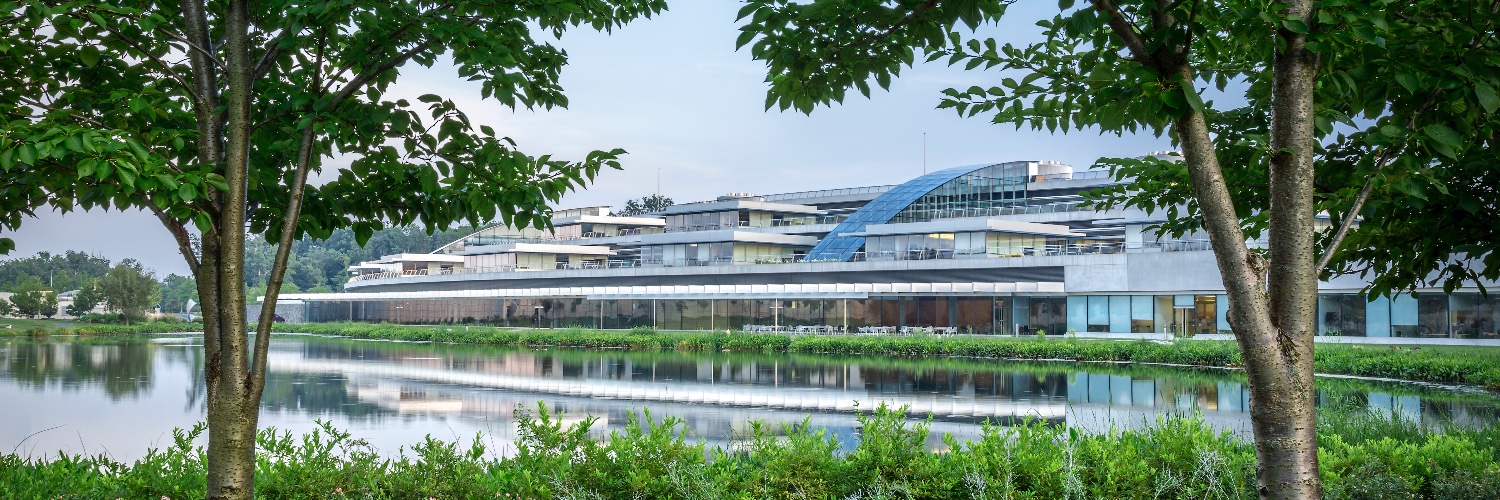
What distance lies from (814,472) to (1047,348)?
32608 mm

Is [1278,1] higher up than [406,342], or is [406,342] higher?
[1278,1]

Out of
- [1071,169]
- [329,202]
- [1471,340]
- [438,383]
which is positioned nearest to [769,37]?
[329,202]

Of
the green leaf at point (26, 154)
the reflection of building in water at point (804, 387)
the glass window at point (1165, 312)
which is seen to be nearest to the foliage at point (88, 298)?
the reflection of building in water at point (804, 387)

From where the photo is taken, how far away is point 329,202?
6.88 m

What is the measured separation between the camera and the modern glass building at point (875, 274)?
52000 mm

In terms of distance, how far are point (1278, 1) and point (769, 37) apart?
2135 mm

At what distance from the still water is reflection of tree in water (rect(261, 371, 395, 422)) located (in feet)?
0.16

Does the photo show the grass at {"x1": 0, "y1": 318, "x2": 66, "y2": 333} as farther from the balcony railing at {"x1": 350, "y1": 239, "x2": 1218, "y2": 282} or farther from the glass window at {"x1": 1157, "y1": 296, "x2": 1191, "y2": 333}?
the glass window at {"x1": 1157, "y1": 296, "x2": 1191, "y2": 333}

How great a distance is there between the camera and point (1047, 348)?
3844 cm

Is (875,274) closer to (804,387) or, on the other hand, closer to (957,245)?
(957,245)

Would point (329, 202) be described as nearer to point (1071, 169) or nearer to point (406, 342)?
point (406, 342)

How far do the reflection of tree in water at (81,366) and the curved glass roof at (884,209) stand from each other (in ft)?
130

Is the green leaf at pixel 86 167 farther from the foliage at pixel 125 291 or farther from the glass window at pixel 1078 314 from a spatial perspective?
the foliage at pixel 125 291

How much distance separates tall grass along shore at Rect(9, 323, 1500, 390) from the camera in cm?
2906
